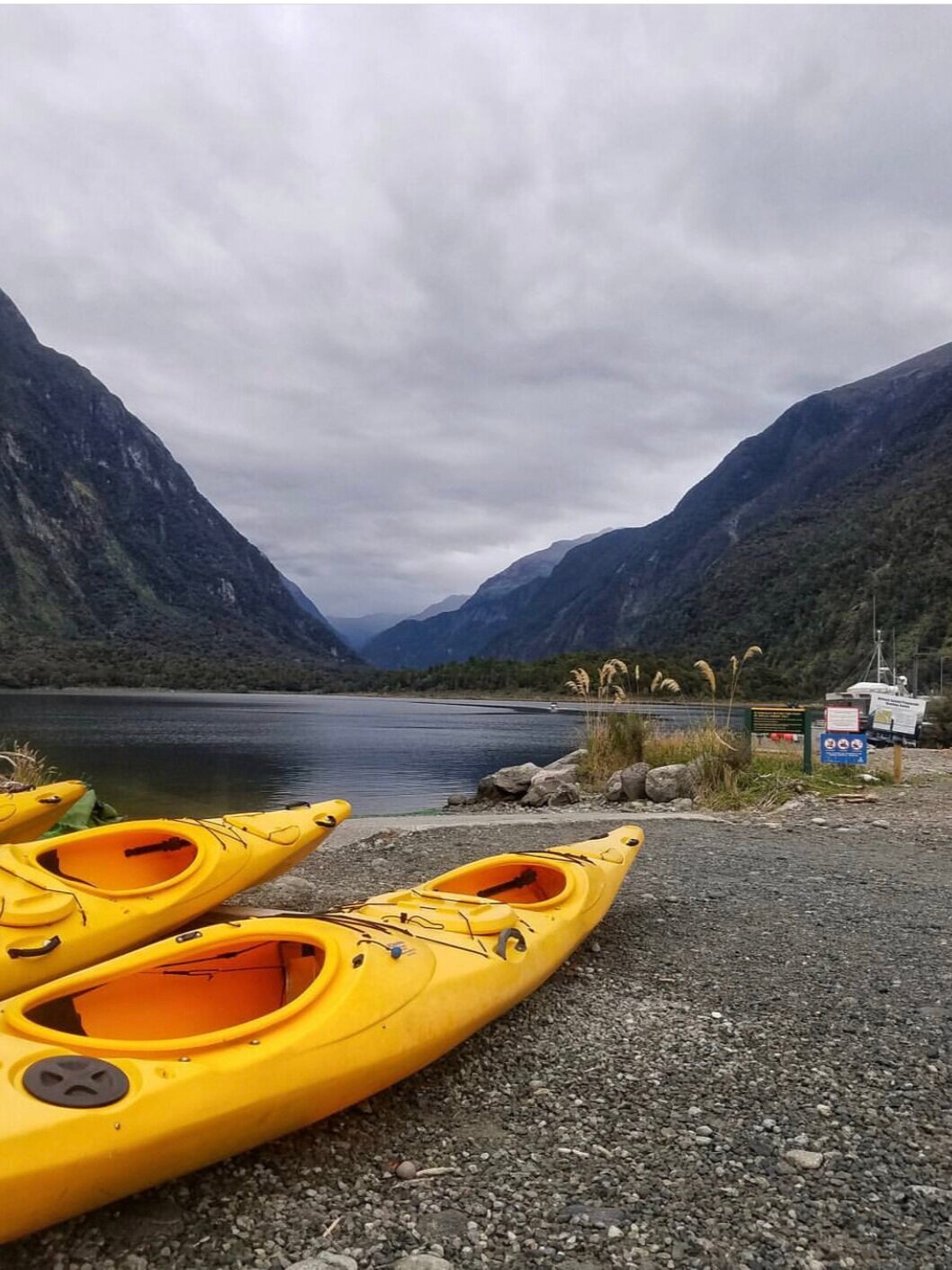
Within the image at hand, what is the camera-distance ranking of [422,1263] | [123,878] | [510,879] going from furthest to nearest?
[123,878]
[510,879]
[422,1263]

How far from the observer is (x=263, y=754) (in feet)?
89.5

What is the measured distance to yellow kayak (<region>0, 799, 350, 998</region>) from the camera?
4.00m

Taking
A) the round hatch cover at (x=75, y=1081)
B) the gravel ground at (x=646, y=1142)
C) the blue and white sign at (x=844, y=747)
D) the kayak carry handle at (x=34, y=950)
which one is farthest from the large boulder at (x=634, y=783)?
the round hatch cover at (x=75, y=1081)

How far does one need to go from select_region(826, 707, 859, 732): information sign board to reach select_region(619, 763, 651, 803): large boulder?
2.63 m

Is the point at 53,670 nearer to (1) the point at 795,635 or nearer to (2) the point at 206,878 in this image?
(1) the point at 795,635

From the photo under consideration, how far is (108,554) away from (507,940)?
14525 cm

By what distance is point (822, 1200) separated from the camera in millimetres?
2455

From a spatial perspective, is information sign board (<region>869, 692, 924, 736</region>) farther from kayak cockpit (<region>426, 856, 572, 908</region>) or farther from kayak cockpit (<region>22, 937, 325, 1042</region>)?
kayak cockpit (<region>22, 937, 325, 1042</region>)

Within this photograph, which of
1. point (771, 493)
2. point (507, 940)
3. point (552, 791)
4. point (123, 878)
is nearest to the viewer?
point (507, 940)

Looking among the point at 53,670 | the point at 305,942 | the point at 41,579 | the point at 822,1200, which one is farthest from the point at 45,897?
the point at 41,579

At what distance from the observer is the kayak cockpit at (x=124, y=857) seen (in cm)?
537

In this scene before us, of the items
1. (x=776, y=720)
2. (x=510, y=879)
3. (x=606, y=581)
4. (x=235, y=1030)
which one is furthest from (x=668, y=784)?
(x=606, y=581)

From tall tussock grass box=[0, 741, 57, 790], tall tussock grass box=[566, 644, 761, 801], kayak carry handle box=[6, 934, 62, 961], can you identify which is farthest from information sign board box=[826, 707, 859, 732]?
kayak carry handle box=[6, 934, 62, 961]

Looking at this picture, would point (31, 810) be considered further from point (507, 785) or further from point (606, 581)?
point (606, 581)
